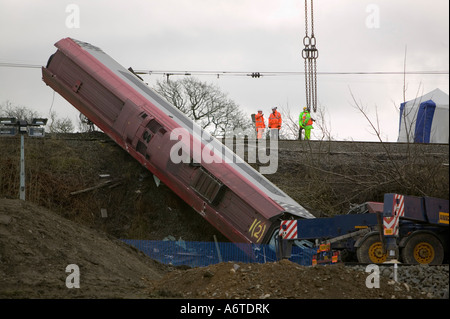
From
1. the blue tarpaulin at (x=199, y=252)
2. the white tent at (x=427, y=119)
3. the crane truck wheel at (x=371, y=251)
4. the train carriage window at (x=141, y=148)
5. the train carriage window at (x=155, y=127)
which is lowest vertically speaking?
the blue tarpaulin at (x=199, y=252)

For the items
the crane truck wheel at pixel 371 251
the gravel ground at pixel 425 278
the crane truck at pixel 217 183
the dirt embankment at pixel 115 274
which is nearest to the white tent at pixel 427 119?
the crane truck at pixel 217 183

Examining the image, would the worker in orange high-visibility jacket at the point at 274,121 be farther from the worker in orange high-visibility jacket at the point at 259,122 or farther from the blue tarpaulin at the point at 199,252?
the blue tarpaulin at the point at 199,252

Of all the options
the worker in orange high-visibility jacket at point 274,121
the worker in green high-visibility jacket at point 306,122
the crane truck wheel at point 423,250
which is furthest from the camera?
the worker in orange high-visibility jacket at point 274,121

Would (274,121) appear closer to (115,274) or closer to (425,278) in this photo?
(115,274)

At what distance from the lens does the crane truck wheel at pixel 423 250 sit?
1391cm

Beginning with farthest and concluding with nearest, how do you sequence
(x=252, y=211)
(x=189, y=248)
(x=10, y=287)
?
(x=189, y=248) → (x=252, y=211) → (x=10, y=287)

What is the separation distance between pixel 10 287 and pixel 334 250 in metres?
7.22

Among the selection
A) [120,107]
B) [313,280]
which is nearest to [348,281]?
[313,280]

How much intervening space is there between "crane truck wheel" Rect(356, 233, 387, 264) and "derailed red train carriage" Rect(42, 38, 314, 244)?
12.4ft

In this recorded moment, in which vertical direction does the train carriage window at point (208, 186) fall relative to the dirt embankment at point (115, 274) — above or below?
above

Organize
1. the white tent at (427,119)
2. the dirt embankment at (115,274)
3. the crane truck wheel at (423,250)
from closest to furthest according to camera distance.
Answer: the dirt embankment at (115,274), the crane truck wheel at (423,250), the white tent at (427,119)

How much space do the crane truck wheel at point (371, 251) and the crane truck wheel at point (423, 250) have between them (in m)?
0.68

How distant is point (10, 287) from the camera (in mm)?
11930
